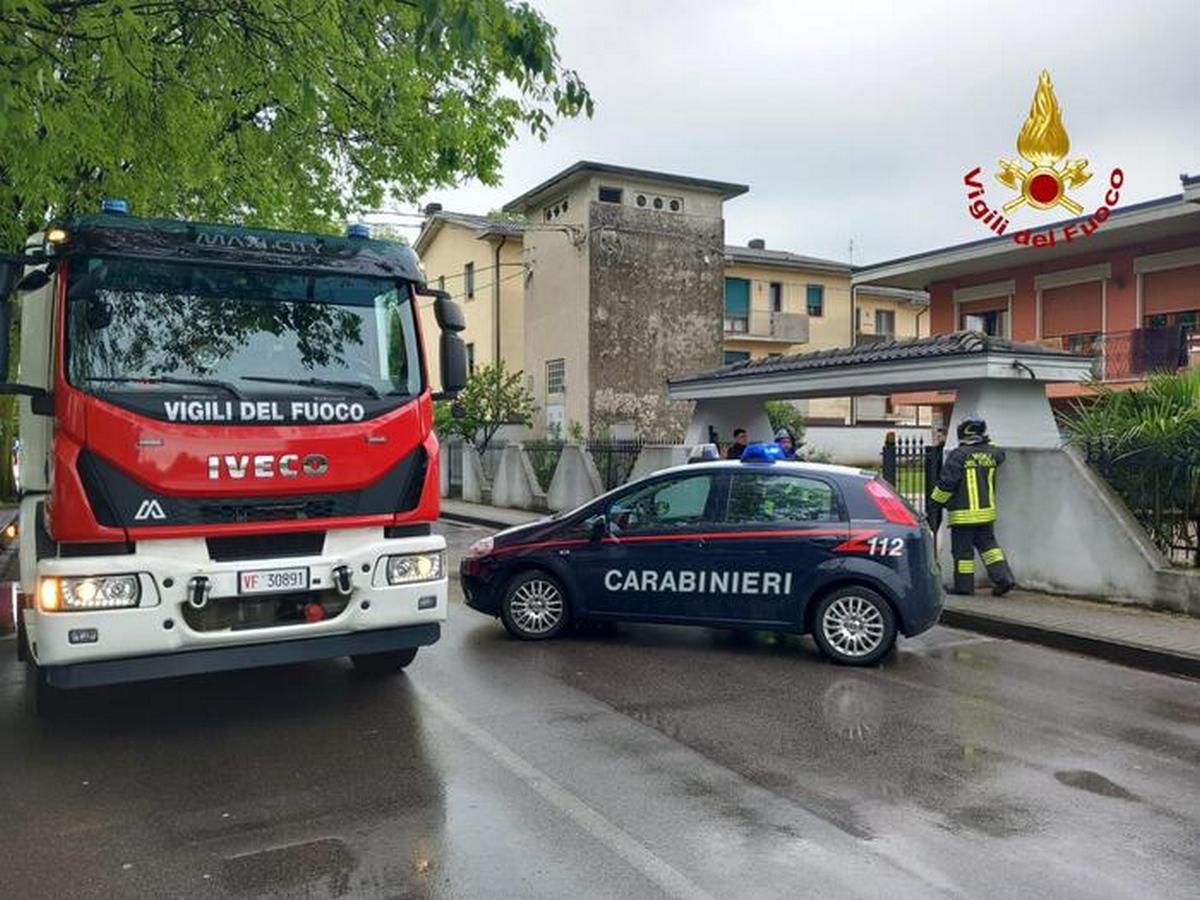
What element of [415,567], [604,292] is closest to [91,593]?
[415,567]

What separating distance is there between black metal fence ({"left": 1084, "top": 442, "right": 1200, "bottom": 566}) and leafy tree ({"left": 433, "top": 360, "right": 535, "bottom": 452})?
17980mm

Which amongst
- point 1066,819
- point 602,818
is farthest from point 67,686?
point 1066,819

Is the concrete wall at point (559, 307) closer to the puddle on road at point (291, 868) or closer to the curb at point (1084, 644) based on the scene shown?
the curb at point (1084, 644)

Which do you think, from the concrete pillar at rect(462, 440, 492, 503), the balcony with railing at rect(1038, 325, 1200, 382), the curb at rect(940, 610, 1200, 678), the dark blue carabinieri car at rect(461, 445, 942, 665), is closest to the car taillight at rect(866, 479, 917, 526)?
the dark blue carabinieri car at rect(461, 445, 942, 665)

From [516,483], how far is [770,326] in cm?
2008

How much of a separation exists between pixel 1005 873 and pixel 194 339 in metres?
4.89

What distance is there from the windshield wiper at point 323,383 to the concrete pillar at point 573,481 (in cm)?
1287

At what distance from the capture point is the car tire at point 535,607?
27.1 ft

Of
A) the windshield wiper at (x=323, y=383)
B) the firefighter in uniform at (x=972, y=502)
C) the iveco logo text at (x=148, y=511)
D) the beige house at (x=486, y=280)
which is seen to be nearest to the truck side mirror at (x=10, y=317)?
the iveco logo text at (x=148, y=511)

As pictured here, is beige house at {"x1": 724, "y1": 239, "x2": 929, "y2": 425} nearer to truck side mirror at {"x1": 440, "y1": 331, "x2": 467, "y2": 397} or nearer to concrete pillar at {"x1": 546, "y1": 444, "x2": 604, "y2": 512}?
concrete pillar at {"x1": 546, "y1": 444, "x2": 604, "y2": 512}

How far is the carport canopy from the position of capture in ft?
35.3

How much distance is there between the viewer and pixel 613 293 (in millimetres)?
30578

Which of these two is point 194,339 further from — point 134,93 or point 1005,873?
point 1005,873

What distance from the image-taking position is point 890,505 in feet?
25.1
